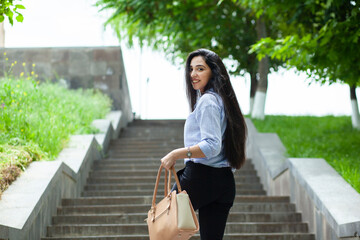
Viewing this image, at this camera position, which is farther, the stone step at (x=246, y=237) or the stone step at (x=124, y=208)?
the stone step at (x=124, y=208)

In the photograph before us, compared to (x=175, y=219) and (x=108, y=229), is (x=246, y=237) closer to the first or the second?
(x=108, y=229)

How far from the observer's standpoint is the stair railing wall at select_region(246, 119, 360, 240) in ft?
17.5

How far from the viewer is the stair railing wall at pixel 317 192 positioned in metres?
5.34

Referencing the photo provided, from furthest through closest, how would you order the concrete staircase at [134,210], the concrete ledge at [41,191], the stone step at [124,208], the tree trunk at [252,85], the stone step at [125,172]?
the tree trunk at [252,85], the stone step at [125,172], the stone step at [124,208], the concrete staircase at [134,210], the concrete ledge at [41,191]

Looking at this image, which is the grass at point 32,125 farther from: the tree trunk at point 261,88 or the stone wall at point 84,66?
the tree trunk at point 261,88

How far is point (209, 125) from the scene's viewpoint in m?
3.18

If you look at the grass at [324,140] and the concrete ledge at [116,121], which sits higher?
the concrete ledge at [116,121]

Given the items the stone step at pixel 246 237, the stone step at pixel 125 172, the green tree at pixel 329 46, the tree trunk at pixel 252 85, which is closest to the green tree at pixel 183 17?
the tree trunk at pixel 252 85

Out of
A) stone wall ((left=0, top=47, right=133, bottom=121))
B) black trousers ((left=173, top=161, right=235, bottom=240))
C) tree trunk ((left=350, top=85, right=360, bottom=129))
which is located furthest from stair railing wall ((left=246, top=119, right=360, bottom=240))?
stone wall ((left=0, top=47, right=133, bottom=121))

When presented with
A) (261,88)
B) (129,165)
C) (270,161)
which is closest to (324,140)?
(270,161)

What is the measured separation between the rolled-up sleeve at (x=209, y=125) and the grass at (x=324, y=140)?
12.1ft

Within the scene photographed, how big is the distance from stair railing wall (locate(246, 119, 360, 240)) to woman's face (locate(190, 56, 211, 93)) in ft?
8.20

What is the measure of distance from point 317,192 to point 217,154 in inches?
130

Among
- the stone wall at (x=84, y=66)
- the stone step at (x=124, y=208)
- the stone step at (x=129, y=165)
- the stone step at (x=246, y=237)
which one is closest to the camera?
the stone step at (x=246, y=237)
